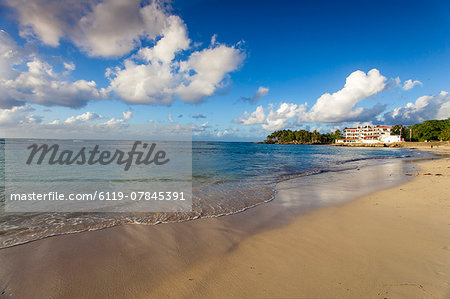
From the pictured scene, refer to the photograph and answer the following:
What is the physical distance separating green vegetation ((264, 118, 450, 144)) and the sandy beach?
12567 centimetres

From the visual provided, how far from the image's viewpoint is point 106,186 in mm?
10102

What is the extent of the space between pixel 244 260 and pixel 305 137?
172 meters

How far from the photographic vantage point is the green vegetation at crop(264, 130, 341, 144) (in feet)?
513

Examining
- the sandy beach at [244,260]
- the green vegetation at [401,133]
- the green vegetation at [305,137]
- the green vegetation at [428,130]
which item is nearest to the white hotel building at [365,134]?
the green vegetation at [401,133]

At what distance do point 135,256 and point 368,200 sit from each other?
8.41 meters

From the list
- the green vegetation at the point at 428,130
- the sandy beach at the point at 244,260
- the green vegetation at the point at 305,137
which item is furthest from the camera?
the green vegetation at the point at 305,137

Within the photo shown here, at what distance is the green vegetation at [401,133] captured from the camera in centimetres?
10419

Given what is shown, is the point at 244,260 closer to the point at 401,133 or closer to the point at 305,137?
the point at 401,133

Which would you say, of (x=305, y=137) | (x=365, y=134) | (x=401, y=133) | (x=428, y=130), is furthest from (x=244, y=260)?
(x=305, y=137)

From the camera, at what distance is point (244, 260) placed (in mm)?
3729

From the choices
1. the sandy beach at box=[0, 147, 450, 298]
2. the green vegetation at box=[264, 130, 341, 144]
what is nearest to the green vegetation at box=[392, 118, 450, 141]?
the green vegetation at box=[264, 130, 341, 144]

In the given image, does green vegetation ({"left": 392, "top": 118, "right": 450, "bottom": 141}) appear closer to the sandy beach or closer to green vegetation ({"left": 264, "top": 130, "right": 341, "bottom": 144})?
green vegetation ({"left": 264, "top": 130, "right": 341, "bottom": 144})

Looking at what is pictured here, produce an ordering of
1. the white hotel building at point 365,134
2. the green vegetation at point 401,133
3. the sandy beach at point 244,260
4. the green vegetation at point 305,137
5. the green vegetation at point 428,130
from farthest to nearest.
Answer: the green vegetation at point 305,137 < the white hotel building at point 365,134 < the green vegetation at point 401,133 < the green vegetation at point 428,130 < the sandy beach at point 244,260

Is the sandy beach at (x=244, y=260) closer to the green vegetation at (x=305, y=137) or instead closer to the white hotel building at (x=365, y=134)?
the white hotel building at (x=365, y=134)
